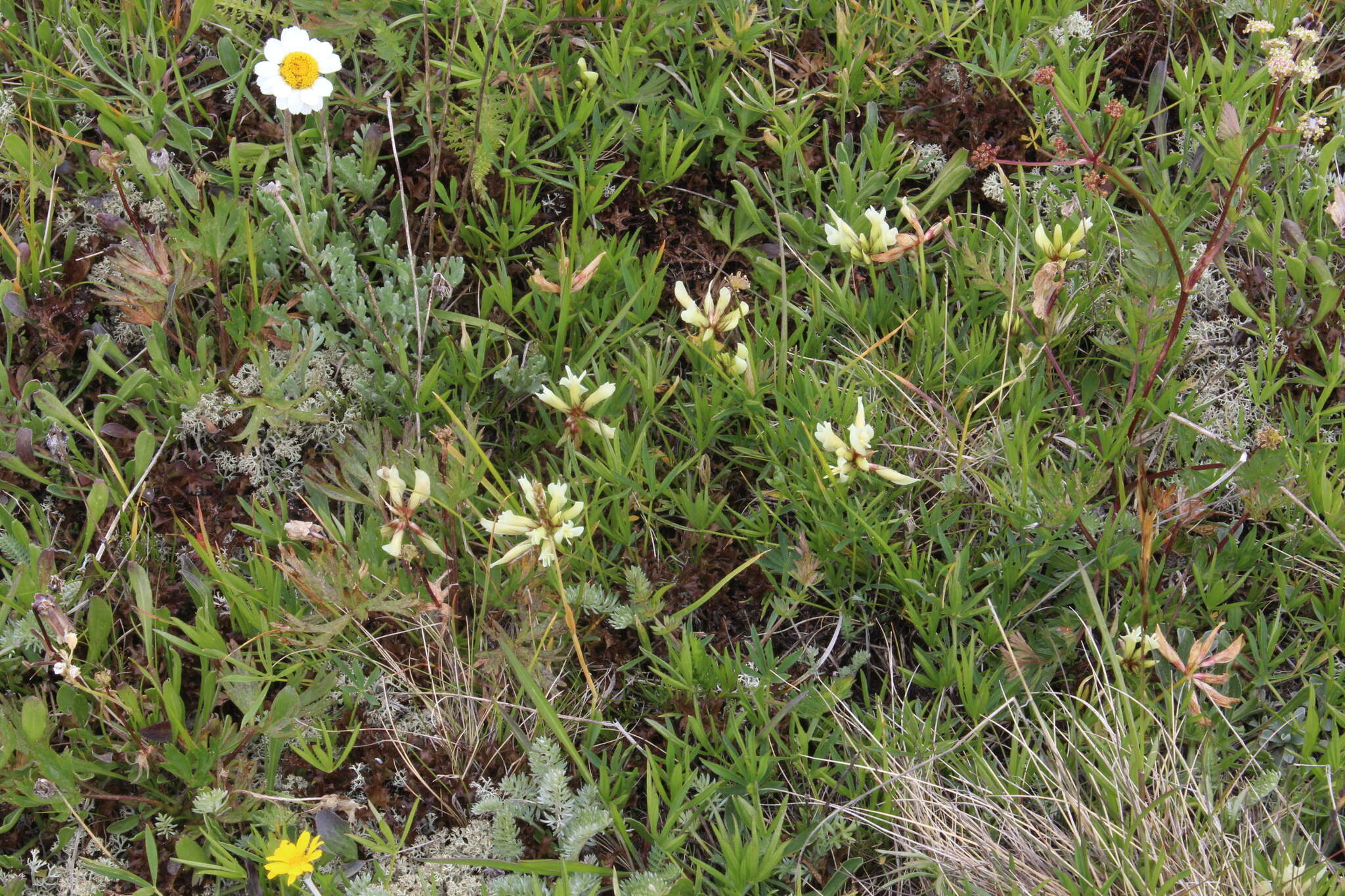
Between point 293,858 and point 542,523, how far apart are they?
735 mm

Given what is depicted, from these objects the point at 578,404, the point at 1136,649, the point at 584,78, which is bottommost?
the point at 1136,649

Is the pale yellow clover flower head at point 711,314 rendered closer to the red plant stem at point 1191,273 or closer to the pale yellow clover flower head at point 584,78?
the pale yellow clover flower head at point 584,78

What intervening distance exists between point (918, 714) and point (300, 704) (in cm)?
123

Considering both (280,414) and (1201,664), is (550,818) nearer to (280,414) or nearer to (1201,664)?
(280,414)

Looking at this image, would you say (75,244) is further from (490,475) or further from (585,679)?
(585,679)

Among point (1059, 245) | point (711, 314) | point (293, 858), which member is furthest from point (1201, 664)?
point (293, 858)

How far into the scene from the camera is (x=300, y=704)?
2.15 metres

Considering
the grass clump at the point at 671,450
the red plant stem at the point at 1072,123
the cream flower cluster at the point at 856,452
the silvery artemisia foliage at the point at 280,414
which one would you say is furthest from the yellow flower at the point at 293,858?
the red plant stem at the point at 1072,123

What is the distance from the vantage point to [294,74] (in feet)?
7.84

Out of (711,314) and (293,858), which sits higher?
(711,314)

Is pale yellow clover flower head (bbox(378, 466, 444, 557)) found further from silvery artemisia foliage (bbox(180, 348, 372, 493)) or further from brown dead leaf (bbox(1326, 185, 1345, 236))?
brown dead leaf (bbox(1326, 185, 1345, 236))

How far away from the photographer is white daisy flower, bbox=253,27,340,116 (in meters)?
2.37

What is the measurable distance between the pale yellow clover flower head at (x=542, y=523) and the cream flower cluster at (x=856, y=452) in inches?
20.8

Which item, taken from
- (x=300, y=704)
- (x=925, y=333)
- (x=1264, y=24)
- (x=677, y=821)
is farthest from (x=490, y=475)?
(x=1264, y=24)
